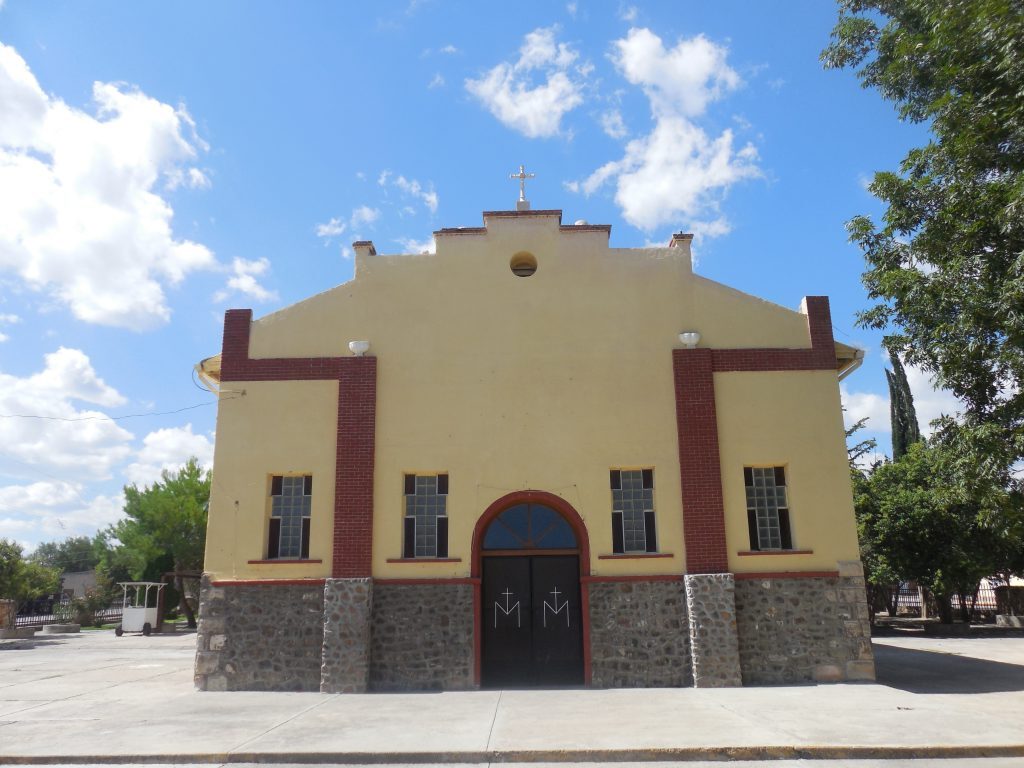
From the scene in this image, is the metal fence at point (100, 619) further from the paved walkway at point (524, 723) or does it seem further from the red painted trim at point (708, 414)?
the red painted trim at point (708, 414)

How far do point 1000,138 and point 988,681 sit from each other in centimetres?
919

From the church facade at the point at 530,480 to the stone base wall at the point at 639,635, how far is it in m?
0.04

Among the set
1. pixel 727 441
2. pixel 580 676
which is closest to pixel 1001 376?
pixel 727 441

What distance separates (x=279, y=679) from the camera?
43.5 feet

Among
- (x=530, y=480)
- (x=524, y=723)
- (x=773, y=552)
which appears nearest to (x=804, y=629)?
(x=773, y=552)

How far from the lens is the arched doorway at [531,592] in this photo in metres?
13.5

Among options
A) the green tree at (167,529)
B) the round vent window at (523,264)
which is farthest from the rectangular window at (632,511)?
the green tree at (167,529)

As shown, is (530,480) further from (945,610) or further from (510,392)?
(945,610)

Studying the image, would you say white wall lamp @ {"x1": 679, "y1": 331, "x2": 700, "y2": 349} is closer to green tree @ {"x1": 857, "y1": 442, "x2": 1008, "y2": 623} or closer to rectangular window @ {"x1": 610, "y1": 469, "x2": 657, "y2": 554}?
rectangular window @ {"x1": 610, "y1": 469, "x2": 657, "y2": 554}

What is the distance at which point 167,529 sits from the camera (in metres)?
35.7

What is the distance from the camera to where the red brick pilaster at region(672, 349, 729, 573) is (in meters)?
13.5

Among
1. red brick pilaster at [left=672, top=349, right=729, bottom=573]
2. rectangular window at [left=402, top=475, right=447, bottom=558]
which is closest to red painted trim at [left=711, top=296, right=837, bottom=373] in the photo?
red brick pilaster at [left=672, top=349, right=729, bottom=573]

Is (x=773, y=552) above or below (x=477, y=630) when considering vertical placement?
above

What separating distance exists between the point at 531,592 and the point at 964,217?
360 inches
